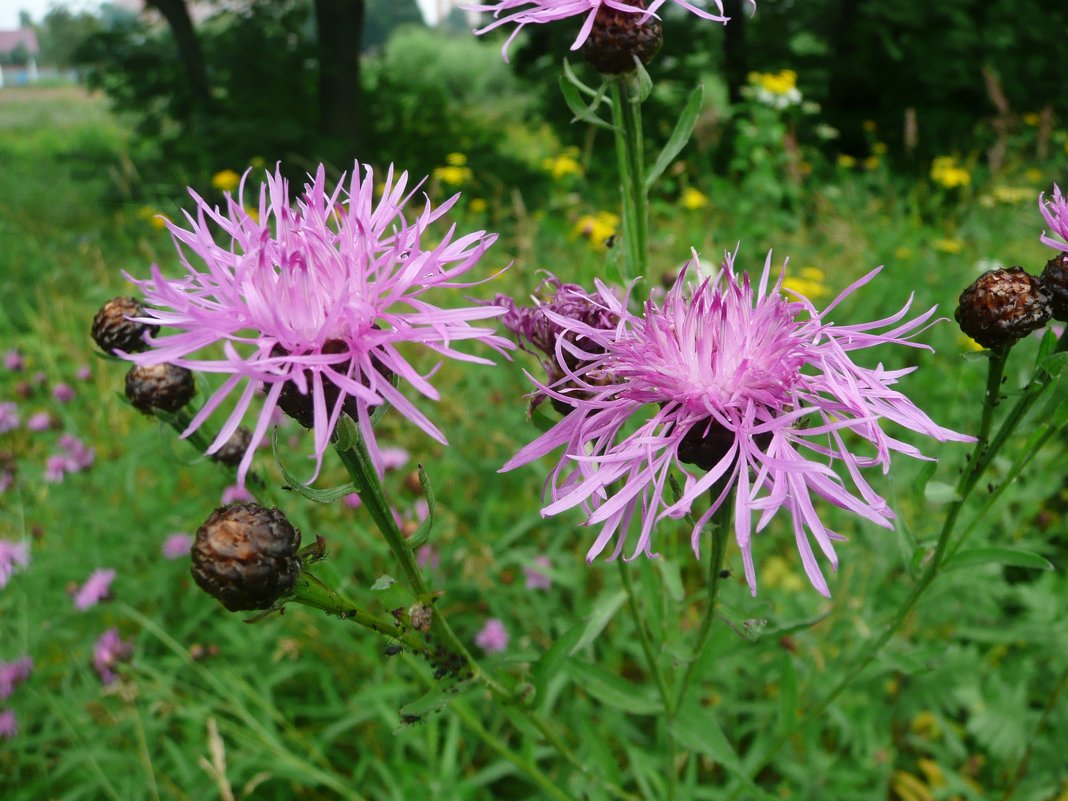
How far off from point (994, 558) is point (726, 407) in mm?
649

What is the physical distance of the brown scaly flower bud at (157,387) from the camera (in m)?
1.33

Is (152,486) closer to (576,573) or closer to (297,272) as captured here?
(576,573)

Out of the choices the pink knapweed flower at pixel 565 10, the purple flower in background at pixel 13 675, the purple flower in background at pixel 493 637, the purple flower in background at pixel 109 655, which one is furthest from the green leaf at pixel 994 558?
the purple flower in background at pixel 13 675

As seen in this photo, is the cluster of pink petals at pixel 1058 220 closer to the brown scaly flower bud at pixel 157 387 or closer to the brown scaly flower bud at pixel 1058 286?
the brown scaly flower bud at pixel 1058 286

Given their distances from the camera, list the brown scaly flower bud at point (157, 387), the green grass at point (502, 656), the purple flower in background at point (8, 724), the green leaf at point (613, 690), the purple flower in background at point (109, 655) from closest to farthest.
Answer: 1. the brown scaly flower bud at point (157, 387)
2. the green leaf at point (613, 690)
3. the green grass at point (502, 656)
4. the purple flower in background at point (109, 655)
5. the purple flower in background at point (8, 724)

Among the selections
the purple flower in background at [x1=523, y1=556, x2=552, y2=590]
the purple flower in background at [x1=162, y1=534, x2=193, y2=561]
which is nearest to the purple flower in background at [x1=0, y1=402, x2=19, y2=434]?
the purple flower in background at [x1=162, y1=534, x2=193, y2=561]

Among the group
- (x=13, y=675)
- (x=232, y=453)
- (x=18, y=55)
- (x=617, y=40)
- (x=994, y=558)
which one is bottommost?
(x=13, y=675)

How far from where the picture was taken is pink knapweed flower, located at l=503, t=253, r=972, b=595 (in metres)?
0.89

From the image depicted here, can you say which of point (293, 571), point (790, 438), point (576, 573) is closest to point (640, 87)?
point (790, 438)

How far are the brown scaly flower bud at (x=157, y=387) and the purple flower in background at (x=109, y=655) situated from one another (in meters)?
1.04

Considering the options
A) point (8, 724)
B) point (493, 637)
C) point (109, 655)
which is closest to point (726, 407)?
point (493, 637)

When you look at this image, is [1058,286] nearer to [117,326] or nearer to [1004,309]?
[1004,309]

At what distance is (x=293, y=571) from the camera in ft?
3.10

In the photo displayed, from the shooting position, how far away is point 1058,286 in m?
Answer: 1.14
